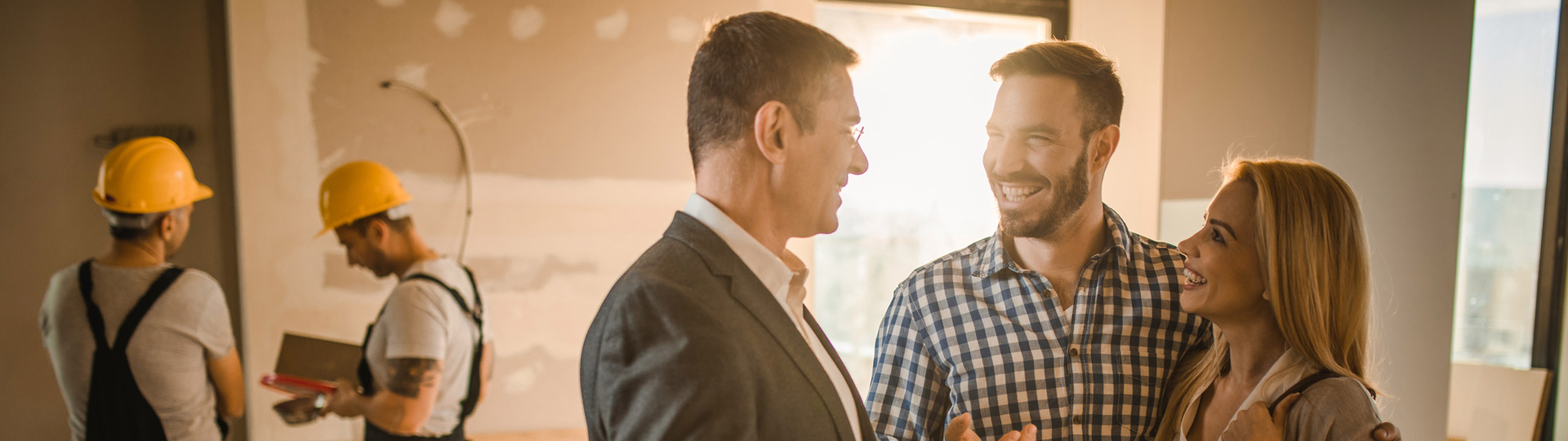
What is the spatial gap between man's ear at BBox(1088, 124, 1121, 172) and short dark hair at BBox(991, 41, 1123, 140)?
1 cm

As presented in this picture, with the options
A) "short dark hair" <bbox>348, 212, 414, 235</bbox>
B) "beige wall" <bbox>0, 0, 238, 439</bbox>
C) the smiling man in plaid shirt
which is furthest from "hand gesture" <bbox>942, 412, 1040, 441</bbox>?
"beige wall" <bbox>0, 0, 238, 439</bbox>

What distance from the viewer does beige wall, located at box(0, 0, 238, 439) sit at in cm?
261

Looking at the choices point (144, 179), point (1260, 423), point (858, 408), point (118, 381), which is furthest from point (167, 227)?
point (1260, 423)

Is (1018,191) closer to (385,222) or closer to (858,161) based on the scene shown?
(858,161)

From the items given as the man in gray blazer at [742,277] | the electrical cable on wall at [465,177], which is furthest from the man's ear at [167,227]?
the man in gray blazer at [742,277]

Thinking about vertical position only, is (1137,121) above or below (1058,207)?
above

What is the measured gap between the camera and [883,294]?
141 inches

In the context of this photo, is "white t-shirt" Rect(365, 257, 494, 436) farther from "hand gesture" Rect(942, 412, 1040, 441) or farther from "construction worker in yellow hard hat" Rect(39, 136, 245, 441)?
"hand gesture" Rect(942, 412, 1040, 441)

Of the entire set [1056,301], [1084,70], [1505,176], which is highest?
[1084,70]

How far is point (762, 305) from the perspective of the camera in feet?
3.03

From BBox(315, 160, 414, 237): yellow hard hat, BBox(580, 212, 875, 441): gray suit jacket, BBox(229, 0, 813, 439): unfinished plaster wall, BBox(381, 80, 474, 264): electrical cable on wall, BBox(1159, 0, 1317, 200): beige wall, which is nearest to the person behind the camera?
BBox(580, 212, 875, 441): gray suit jacket

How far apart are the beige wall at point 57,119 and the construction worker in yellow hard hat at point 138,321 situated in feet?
1.50

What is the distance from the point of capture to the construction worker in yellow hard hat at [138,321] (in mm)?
2154

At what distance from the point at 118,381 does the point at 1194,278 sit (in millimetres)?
2910
